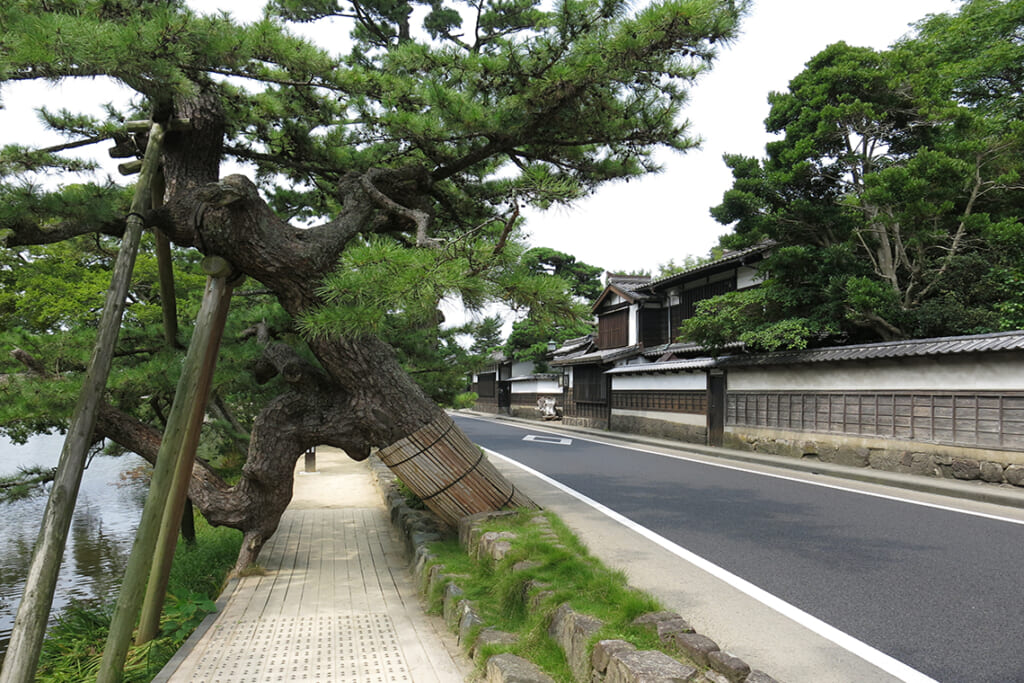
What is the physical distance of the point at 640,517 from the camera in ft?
26.5

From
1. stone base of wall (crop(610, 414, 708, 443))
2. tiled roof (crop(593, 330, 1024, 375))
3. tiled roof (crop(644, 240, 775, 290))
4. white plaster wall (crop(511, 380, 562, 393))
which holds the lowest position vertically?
stone base of wall (crop(610, 414, 708, 443))

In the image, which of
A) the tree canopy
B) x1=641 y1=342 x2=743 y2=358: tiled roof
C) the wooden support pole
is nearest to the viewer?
the wooden support pole

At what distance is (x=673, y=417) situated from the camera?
71.8 ft

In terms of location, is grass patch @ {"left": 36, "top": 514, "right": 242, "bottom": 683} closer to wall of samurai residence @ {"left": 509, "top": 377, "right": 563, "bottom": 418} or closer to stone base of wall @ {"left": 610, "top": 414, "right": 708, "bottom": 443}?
stone base of wall @ {"left": 610, "top": 414, "right": 708, "bottom": 443}

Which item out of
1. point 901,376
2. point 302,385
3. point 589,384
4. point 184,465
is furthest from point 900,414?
point 589,384

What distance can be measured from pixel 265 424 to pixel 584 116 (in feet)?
15.3

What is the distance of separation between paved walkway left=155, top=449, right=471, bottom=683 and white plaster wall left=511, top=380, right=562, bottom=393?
100 feet

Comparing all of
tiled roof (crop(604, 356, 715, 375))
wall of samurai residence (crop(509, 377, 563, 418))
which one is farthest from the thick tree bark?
wall of samurai residence (crop(509, 377, 563, 418))

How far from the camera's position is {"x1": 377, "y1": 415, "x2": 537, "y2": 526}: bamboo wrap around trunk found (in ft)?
20.2

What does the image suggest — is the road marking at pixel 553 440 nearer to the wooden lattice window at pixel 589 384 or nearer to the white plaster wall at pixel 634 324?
the wooden lattice window at pixel 589 384

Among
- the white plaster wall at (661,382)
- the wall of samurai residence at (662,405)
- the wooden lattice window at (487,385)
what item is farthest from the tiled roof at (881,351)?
the wooden lattice window at (487,385)

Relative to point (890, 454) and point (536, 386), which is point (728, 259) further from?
point (536, 386)

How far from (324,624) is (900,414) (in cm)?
1234

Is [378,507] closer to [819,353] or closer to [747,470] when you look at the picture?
[747,470]
